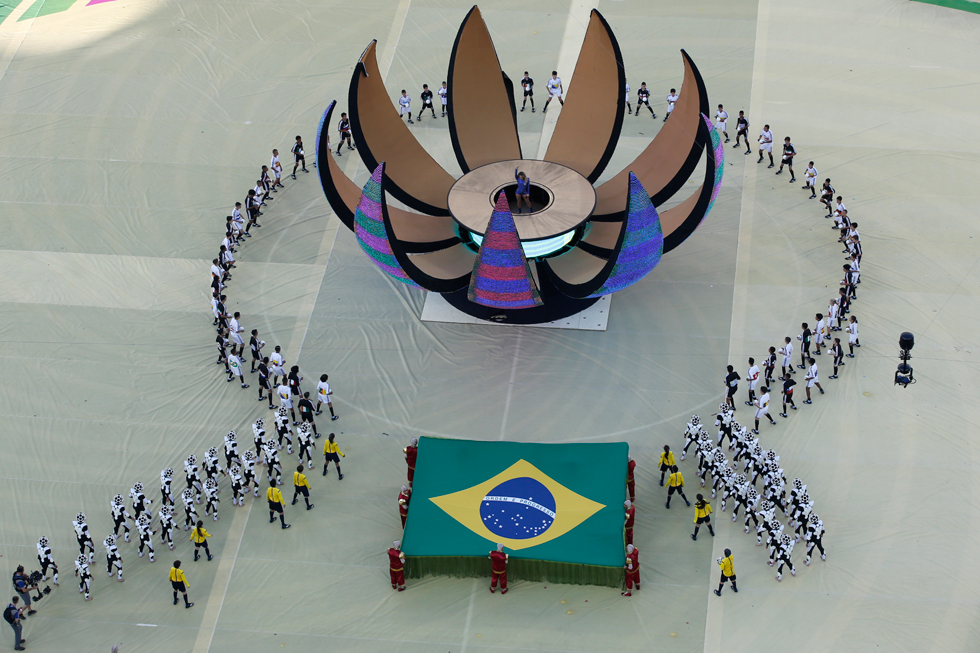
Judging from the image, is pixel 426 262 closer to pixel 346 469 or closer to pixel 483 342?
pixel 483 342

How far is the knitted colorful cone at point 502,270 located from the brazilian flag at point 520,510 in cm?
323

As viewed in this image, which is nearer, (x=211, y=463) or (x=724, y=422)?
(x=211, y=463)

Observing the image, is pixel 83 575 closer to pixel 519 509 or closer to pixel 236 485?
pixel 236 485

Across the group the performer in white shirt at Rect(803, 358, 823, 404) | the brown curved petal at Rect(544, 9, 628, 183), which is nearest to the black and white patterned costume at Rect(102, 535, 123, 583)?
the brown curved petal at Rect(544, 9, 628, 183)

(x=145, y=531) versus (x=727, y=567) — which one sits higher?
(x=727, y=567)

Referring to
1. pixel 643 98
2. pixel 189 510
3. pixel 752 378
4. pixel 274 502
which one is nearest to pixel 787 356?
pixel 752 378

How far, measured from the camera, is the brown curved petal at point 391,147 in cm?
2914

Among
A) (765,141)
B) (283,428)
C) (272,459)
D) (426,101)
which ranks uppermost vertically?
(426,101)

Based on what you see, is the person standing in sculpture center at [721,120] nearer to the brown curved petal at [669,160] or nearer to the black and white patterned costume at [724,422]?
the brown curved petal at [669,160]

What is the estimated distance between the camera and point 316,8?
40.4 meters

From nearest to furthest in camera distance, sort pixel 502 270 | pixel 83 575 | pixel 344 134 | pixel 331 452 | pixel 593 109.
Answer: pixel 83 575 < pixel 331 452 < pixel 502 270 < pixel 593 109 < pixel 344 134

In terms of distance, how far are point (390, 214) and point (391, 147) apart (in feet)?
6.17

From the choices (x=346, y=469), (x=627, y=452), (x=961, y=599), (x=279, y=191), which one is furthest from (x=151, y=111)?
(x=961, y=599)

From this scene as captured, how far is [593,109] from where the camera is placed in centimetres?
3030
